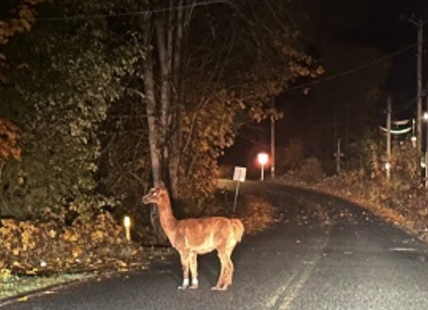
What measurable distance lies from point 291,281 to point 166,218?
2.72 m

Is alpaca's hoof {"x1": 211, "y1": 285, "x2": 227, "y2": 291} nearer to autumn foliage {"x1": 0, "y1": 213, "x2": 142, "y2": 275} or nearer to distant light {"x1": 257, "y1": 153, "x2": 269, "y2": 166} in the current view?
autumn foliage {"x1": 0, "y1": 213, "x2": 142, "y2": 275}

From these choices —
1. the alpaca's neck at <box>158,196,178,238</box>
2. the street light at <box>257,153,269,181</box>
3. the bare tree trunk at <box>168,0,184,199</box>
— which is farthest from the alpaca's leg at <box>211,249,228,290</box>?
the street light at <box>257,153,269,181</box>

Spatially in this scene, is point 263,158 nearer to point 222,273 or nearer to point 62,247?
point 62,247

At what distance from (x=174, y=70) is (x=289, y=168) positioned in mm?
57470

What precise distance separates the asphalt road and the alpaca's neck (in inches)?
42.6

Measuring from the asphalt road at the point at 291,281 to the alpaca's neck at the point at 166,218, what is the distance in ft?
3.55

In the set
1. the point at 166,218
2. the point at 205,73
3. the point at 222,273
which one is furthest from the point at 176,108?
the point at 222,273

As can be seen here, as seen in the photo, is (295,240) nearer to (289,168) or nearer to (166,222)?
(166,222)

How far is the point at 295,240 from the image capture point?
24.4m

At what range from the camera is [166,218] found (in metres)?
14.7

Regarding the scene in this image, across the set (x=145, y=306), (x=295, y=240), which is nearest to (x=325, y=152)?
(x=295, y=240)

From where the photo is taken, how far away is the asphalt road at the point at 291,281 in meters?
12.4

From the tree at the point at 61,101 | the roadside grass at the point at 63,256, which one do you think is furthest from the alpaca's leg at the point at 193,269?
the tree at the point at 61,101

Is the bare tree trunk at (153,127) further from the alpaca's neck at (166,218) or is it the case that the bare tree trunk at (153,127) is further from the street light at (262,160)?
the street light at (262,160)
